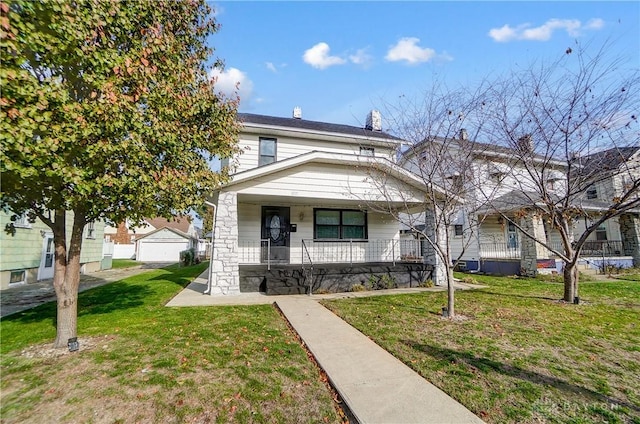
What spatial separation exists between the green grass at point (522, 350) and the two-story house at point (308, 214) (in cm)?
255

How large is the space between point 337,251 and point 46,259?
531 inches

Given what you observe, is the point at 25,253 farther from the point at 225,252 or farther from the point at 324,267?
the point at 324,267

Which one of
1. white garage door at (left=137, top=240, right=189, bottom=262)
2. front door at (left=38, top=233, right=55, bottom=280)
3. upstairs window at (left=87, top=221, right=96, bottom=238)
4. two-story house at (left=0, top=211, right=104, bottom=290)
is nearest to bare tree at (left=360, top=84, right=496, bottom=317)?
two-story house at (left=0, top=211, right=104, bottom=290)

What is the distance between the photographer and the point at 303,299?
8.77m

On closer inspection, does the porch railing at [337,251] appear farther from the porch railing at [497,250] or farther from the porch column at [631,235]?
the porch column at [631,235]

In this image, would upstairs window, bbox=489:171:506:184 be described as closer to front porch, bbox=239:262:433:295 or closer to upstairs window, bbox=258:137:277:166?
front porch, bbox=239:262:433:295

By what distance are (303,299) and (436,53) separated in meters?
7.73

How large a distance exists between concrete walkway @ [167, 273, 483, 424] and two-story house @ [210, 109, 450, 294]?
3.55 m

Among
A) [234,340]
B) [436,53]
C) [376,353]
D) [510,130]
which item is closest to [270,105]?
[436,53]

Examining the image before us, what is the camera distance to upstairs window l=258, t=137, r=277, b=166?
1280 centimetres

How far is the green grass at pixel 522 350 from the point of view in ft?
10.1

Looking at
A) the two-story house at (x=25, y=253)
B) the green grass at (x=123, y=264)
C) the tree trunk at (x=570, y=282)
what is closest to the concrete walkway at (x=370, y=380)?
the tree trunk at (x=570, y=282)

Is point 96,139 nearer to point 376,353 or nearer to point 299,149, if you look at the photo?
point 376,353

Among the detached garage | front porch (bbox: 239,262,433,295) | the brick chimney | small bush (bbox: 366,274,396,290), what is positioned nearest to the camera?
front porch (bbox: 239,262,433,295)
